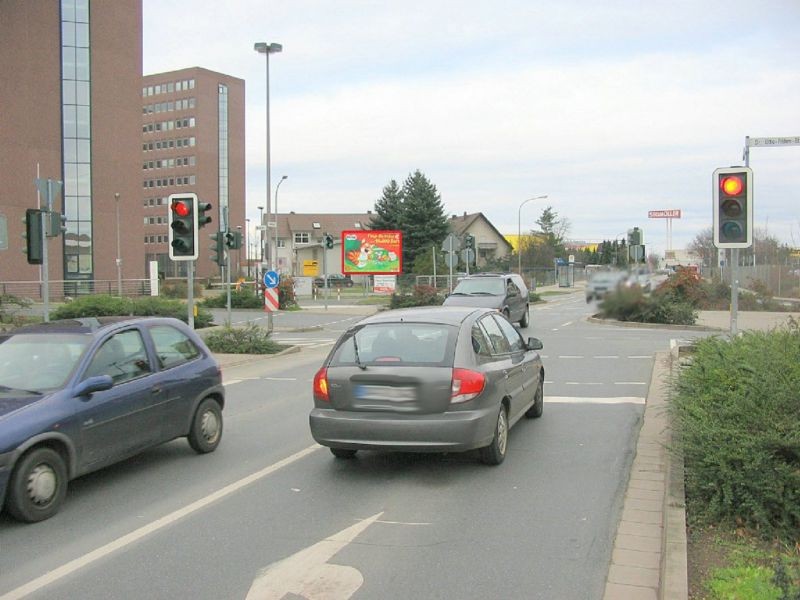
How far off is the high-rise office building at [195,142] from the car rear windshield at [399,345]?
94951 millimetres

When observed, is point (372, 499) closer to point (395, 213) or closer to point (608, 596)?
point (608, 596)

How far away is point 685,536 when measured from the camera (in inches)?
193

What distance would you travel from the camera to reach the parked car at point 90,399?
5723 mm

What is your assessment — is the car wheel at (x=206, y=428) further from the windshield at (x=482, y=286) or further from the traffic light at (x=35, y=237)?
the windshield at (x=482, y=286)

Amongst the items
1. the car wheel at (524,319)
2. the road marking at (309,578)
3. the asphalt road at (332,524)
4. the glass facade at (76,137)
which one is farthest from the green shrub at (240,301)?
the road marking at (309,578)

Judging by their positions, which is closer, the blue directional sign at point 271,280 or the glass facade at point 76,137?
the blue directional sign at point 271,280

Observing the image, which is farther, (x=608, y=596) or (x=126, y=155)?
(x=126, y=155)

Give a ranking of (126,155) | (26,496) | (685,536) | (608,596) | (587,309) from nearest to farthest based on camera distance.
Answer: (587,309) < (608,596) < (685,536) < (26,496) < (126,155)

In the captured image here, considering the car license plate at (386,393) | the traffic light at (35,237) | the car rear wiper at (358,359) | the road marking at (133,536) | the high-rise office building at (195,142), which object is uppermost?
the high-rise office building at (195,142)

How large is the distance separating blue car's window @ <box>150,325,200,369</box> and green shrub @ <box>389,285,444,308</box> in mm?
24346

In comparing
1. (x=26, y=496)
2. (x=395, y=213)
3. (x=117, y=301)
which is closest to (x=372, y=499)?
(x=26, y=496)

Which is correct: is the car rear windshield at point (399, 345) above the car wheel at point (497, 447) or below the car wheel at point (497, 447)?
above

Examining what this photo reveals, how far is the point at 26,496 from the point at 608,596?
13.6ft

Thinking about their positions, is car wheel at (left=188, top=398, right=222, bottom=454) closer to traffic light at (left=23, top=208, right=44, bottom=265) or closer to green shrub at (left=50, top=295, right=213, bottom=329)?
traffic light at (left=23, top=208, right=44, bottom=265)
